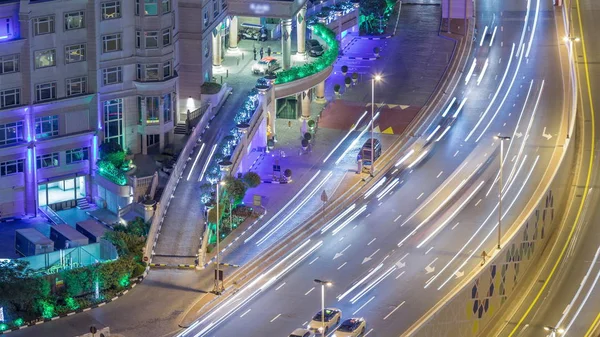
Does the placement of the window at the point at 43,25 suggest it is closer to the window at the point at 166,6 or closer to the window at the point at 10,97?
the window at the point at 10,97

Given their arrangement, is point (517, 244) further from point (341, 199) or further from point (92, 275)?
point (92, 275)

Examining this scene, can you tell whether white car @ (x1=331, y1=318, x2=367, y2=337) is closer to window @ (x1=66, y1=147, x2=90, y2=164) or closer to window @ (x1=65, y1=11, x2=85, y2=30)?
window @ (x1=66, y1=147, x2=90, y2=164)

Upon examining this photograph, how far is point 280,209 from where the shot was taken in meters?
177

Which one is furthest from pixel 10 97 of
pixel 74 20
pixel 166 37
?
pixel 166 37

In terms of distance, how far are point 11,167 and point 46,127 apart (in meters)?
5.09

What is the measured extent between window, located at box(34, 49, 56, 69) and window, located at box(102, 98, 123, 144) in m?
8.11

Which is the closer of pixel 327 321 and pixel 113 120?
pixel 327 321

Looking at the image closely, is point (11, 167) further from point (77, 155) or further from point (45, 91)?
point (45, 91)

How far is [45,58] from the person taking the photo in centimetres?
17300

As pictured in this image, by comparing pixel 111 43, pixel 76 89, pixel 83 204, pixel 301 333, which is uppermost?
pixel 111 43

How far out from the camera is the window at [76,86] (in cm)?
17538

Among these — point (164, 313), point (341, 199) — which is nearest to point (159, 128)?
point (341, 199)

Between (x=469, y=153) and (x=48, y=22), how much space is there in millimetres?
47483

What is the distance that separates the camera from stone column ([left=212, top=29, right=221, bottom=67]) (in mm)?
196613
